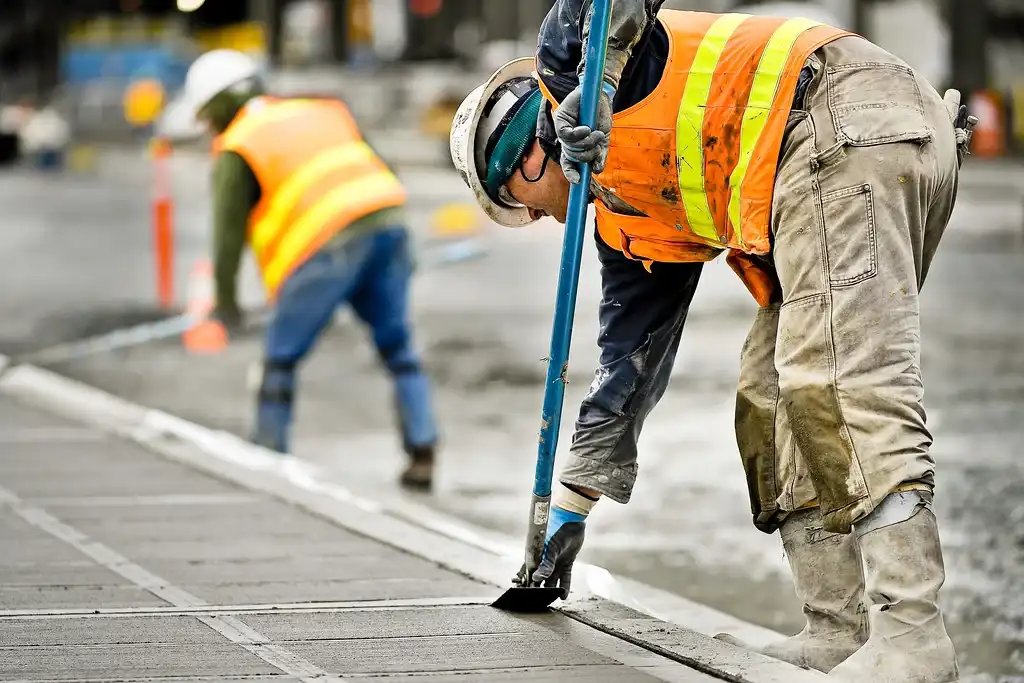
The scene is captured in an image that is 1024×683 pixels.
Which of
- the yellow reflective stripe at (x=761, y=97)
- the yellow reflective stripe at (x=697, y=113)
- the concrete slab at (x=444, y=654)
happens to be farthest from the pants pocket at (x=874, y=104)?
the concrete slab at (x=444, y=654)

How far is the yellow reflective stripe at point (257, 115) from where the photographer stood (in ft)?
24.8

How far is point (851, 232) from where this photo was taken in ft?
12.6

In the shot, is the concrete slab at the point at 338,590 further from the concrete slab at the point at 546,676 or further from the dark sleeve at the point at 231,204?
the dark sleeve at the point at 231,204

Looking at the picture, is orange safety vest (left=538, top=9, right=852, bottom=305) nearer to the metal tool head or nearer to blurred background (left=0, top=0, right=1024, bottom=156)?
the metal tool head

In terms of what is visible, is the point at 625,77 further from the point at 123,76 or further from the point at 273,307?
the point at 123,76

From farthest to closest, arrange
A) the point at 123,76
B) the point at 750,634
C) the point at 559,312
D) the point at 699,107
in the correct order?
the point at 123,76 → the point at 750,634 → the point at 559,312 → the point at 699,107

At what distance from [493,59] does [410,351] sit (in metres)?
32.5

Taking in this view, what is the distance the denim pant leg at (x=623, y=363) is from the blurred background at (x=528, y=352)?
1.16 m

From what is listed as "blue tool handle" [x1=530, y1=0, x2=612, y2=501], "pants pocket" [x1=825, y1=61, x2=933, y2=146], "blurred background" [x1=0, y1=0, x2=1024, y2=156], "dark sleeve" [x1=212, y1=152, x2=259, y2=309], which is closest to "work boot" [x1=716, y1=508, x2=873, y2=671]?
"blue tool handle" [x1=530, y1=0, x2=612, y2=501]

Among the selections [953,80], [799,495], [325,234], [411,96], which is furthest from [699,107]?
[411,96]

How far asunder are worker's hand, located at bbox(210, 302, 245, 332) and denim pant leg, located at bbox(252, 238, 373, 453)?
0.57 metres

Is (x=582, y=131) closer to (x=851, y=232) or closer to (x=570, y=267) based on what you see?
(x=570, y=267)

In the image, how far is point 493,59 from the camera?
39.7 metres

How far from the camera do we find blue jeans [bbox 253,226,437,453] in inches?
293
